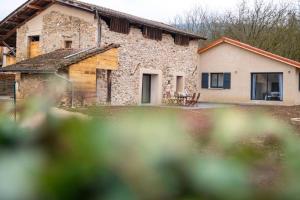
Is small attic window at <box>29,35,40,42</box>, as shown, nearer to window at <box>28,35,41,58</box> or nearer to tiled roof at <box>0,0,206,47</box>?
window at <box>28,35,41,58</box>

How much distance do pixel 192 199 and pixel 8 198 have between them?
0.75 ft

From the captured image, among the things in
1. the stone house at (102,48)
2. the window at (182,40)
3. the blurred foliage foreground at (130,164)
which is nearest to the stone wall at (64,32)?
the stone house at (102,48)

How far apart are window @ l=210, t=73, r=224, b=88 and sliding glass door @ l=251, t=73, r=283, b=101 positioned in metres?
1.85

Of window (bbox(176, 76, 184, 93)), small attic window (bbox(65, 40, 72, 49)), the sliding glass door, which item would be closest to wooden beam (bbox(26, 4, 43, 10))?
small attic window (bbox(65, 40, 72, 49))

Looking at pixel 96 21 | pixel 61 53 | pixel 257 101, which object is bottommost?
pixel 257 101

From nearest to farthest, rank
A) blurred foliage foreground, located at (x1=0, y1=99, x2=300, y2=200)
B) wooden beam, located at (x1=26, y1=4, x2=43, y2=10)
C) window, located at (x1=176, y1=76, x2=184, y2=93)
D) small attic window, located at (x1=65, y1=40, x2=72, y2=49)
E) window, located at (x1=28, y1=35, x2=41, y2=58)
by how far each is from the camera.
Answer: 1. blurred foliage foreground, located at (x1=0, y1=99, x2=300, y2=200)
2. small attic window, located at (x1=65, y1=40, x2=72, y2=49)
3. wooden beam, located at (x1=26, y1=4, x2=43, y2=10)
4. window, located at (x1=28, y1=35, x2=41, y2=58)
5. window, located at (x1=176, y1=76, x2=184, y2=93)

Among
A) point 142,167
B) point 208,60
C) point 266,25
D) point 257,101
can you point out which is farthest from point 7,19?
point 142,167

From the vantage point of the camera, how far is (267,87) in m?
24.2

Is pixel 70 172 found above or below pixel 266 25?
below

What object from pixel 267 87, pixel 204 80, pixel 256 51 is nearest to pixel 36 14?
pixel 204 80

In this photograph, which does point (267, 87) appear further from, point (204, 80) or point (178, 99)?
point (178, 99)

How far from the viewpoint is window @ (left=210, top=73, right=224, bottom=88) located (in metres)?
22.8

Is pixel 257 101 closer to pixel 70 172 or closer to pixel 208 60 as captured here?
pixel 208 60

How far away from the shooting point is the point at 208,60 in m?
23.2
